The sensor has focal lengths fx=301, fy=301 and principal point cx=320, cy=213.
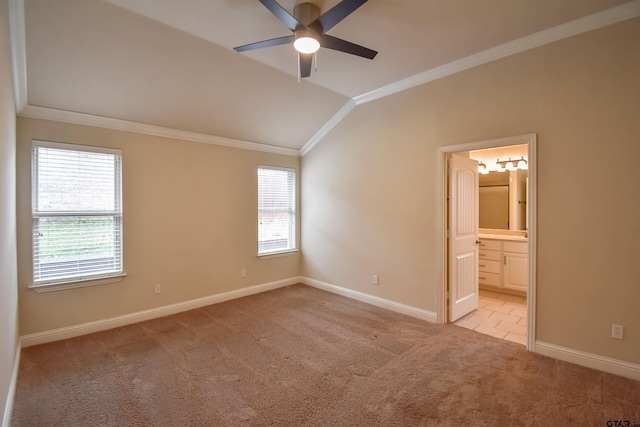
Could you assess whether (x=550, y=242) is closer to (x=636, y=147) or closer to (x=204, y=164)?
(x=636, y=147)

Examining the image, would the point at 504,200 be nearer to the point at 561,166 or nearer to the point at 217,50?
the point at 561,166

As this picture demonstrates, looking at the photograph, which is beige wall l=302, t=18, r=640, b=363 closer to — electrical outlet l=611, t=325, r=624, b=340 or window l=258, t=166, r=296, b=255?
electrical outlet l=611, t=325, r=624, b=340

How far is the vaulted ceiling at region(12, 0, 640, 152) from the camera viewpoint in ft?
8.06

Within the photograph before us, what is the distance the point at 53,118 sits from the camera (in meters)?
3.19

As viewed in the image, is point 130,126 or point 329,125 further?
point 329,125

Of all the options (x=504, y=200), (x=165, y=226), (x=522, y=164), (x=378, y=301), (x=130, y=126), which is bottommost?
(x=378, y=301)

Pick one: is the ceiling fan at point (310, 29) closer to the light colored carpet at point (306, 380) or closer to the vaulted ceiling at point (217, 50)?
the vaulted ceiling at point (217, 50)

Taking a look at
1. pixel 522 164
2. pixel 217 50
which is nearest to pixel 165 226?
pixel 217 50

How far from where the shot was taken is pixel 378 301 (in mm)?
4266

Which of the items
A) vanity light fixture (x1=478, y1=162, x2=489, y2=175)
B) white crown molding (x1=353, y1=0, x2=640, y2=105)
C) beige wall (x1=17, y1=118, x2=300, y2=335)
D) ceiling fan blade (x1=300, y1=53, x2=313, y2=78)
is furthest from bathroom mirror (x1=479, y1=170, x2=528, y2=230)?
ceiling fan blade (x1=300, y1=53, x2=313, y2=78)

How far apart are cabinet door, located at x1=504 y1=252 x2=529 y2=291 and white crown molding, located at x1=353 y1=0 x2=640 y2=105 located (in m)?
3.08

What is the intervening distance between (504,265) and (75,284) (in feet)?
19.3

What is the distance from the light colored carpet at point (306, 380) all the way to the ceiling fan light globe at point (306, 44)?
2699 mm

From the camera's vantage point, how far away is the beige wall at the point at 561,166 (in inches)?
97.9
